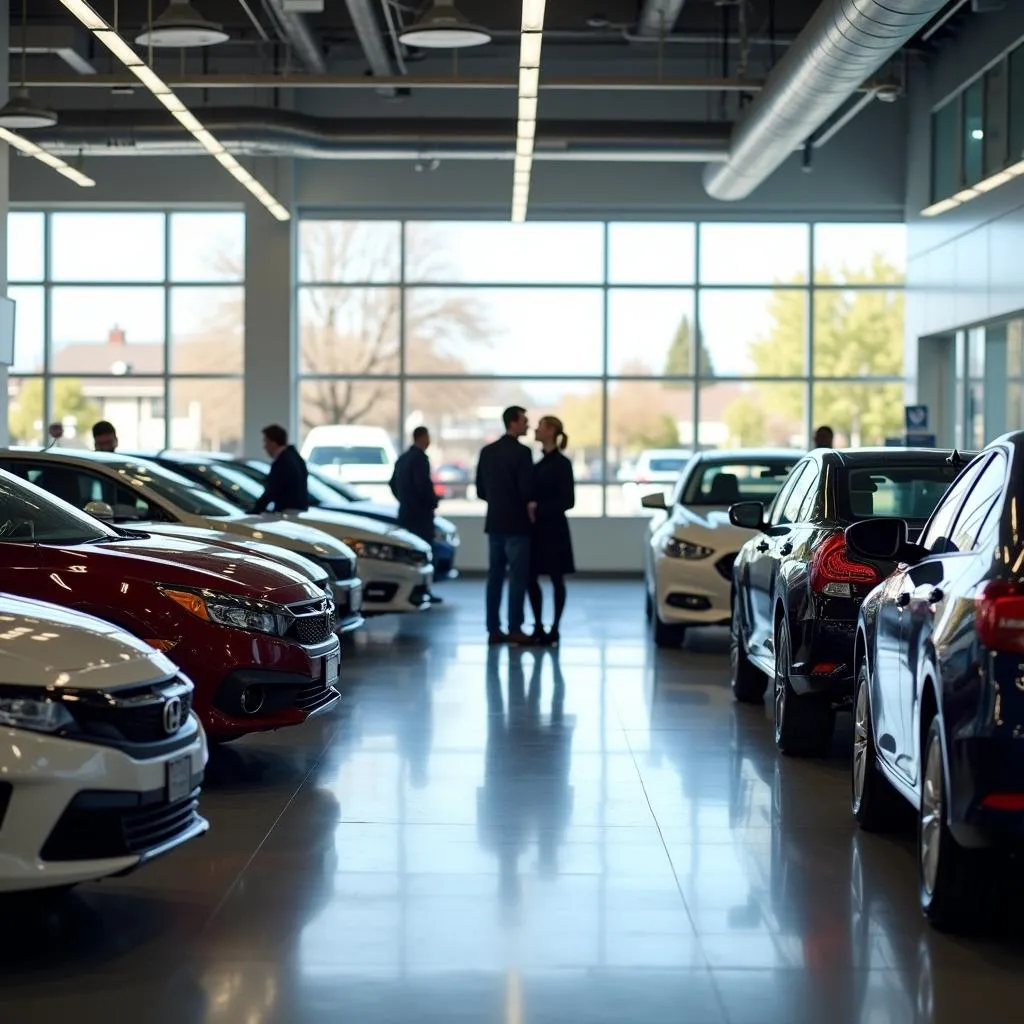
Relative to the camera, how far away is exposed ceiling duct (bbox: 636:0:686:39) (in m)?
17.7

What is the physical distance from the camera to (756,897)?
6.03m

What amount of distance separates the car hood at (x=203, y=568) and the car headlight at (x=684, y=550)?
224 inches

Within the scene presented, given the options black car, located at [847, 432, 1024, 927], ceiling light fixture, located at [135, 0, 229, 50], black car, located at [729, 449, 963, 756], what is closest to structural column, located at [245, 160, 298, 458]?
ceiling light fixture, located at [135, 0, 229, 50]

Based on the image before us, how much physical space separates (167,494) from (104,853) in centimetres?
680

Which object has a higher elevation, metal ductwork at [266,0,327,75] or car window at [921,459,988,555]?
metal ductwork at [266,0,327,75]

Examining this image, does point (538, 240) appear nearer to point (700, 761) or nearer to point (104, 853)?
point (700, 761)

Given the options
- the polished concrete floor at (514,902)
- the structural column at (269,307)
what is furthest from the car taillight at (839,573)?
the structural column at (269,307)

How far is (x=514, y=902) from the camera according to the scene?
5934 millimetres

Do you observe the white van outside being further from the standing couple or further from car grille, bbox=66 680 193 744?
car grille, bbox=66 680 193 744

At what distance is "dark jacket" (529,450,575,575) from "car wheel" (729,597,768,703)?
352 cm

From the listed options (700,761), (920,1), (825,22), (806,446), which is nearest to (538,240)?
(806,446)

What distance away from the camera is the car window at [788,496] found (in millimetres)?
9915

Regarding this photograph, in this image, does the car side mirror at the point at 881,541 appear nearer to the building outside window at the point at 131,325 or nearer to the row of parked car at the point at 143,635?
the row of parked car at the point at 143,635

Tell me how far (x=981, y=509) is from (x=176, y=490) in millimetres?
7260
